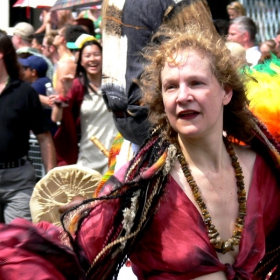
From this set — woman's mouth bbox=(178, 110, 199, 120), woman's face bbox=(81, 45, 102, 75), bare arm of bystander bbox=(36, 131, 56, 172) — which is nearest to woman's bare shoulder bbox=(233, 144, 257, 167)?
woman's mouth bbox=(178, 110, 199, 120)

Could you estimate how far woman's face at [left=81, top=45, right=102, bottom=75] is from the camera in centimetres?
670

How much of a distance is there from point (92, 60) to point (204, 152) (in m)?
4.01

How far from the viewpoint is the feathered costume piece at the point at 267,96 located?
3242mm

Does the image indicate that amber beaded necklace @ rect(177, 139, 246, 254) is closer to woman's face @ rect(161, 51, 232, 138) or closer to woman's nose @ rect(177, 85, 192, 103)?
woman's face @ rect(161, 51, 232, 138)

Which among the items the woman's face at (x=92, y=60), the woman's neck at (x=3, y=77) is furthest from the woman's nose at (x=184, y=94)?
the woman's face at (x=92, y=60)

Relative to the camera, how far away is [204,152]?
2.85 meters

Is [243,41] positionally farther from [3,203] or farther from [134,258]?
[134,258]

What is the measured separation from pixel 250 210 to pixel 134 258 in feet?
1.48

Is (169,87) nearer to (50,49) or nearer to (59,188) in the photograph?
(59,188)

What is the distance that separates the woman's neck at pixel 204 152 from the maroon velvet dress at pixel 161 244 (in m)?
0.13

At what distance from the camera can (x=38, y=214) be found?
514 centimetres

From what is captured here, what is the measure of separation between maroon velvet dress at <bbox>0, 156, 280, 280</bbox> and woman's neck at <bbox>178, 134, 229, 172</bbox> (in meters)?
0.13

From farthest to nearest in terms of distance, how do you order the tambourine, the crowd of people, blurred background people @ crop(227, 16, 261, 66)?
blurred background people @ crop(227, 16, 261, 66)
the tambourine
the crowd of people

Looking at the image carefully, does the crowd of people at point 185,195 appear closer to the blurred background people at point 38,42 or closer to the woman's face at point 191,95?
the woman's face at point 191,95
